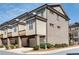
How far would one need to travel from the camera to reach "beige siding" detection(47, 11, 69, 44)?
175 inches

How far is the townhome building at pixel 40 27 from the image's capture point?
14.5 feet

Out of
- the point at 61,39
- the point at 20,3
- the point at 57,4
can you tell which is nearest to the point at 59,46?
the point at 61,39

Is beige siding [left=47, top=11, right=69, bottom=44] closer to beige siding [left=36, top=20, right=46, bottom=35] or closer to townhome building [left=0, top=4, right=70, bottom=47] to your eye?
townhome building [left=0, top=4, right=70, bottom=47]

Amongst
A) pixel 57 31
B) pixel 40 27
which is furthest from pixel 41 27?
pixel 57 31

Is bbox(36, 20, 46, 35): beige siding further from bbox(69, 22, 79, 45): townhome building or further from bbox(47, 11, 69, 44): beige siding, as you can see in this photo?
bbox(69, 22, 79, 45): townhome building

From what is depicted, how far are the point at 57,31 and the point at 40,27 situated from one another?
36 centimetres

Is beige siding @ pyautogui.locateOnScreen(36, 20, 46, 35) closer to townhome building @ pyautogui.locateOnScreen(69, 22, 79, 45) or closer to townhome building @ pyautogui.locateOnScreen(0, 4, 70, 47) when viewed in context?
townhome building @ pyautogui.locateOnScreen(0, 4, 70, 47)

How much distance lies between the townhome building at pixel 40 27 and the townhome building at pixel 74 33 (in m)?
0.08

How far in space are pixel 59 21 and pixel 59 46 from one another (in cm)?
50

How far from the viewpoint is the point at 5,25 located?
452 centimetres

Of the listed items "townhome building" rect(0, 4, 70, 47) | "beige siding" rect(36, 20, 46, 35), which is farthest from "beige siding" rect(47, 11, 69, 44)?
"beige siding" rect(36, 20, 46, 35)

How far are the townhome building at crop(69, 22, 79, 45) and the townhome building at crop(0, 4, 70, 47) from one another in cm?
8

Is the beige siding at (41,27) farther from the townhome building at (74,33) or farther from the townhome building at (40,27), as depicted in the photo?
the townhome building at (74,33)
